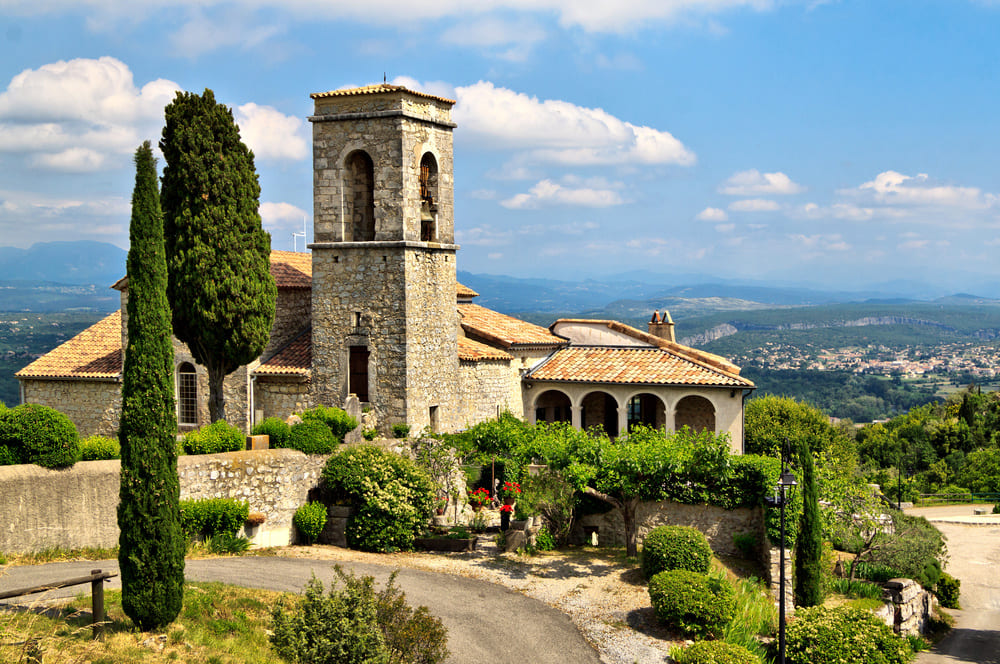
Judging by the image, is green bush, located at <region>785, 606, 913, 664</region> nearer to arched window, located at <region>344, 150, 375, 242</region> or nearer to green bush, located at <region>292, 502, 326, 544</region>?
green bush, located at <region>292, 502, 326, 544</region>

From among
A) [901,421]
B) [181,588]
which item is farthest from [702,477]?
[901,421]

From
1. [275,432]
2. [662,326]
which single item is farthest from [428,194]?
[662,326]

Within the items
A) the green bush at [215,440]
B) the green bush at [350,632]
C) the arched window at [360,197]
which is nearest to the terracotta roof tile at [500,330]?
the arched window at [360,197]

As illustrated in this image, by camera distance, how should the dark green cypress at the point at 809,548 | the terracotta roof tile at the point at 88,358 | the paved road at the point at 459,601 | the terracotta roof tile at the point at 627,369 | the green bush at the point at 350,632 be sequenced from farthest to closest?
the terracotta roof tile at the point at 627,369, the terracotta roof tile at the point at 88,358, the dark green cypress at the point at 809,548, the paved road at the point at 459,601, the green bush at the point at 350,632

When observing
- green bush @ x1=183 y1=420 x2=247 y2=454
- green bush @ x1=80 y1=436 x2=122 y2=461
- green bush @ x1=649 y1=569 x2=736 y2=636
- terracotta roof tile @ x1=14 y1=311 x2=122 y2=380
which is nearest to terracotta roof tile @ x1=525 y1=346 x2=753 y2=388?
green bush @ x1=649 y1=569 x2=736 y2=636

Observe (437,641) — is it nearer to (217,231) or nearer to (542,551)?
(542,551)

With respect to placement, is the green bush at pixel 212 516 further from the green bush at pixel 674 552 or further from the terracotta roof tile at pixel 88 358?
the terracotta roof tile at pixel 88 358

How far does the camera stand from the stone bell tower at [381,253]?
28.6 metres

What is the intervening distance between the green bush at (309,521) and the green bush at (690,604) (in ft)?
31.0

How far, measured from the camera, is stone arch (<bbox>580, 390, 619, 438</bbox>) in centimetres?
3825

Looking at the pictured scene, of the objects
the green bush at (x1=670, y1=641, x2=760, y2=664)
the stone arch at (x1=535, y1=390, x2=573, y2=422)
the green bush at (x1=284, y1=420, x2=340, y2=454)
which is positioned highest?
the green bush at (x1=284, y1=420, x2=340, y2=454)

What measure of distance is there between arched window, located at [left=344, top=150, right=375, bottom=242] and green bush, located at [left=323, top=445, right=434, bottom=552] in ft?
28.2

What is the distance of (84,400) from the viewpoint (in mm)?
32375

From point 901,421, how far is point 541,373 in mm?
61650
